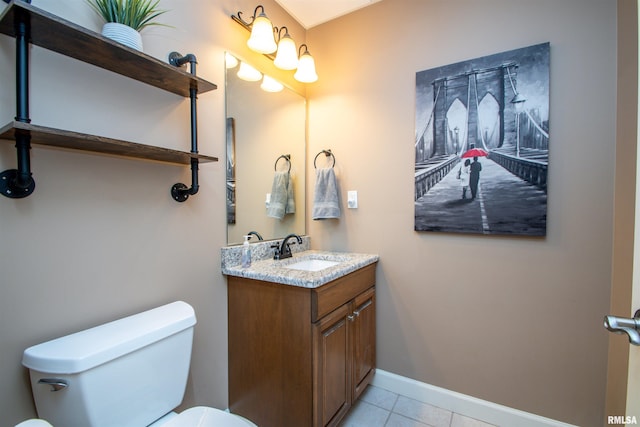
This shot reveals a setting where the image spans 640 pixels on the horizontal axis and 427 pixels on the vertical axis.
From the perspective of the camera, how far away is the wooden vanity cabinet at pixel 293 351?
1.32 metres

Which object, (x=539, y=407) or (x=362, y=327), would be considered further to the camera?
(x=362, y=327)

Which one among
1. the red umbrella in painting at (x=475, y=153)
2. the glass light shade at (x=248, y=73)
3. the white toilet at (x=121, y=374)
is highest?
the glass light shade at (x=248, y=73)

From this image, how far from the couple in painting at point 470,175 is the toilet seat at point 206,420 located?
1.56m

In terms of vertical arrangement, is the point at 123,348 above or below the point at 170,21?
below

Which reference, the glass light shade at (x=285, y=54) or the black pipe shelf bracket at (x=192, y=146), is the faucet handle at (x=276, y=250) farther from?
the glass light shade at (x=285, y=54)

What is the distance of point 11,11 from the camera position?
750 mm

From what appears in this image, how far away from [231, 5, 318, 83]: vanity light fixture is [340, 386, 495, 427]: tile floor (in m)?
2.19

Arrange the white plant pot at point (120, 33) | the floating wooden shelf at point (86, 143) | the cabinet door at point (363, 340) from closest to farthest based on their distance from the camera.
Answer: the floating wooden shelf at point (86, 143) → the white plant pot at point (120, 33) → the cabinet door at point (363, 340)

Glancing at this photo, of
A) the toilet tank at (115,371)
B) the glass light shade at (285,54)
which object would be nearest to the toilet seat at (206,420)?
the toilet tank at (115,371)

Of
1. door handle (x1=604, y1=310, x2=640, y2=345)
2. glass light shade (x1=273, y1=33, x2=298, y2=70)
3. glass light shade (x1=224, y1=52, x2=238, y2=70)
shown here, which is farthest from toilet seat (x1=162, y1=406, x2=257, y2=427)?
glass light shade (x1=273, y1=33, x2=298, y2=70)

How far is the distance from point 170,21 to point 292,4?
97 cm

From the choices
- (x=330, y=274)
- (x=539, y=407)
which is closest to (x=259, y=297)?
(x=330, y=274)

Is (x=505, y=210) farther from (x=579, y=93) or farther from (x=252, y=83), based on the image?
(x=252, y=83)

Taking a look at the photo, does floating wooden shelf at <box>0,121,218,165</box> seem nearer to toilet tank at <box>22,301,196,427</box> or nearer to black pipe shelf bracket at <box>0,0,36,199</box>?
black pipe shelf bracket at <box>0,0,36,199</box>
